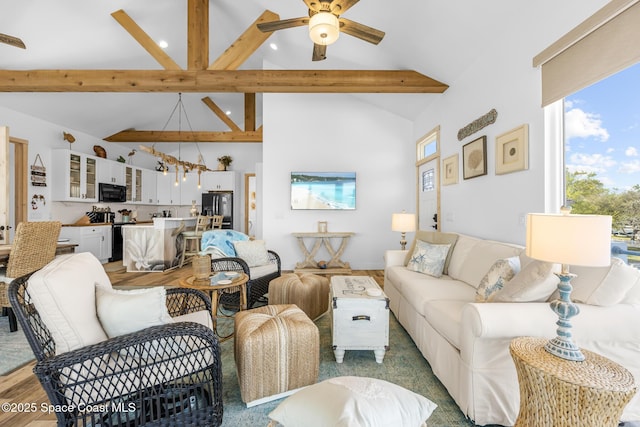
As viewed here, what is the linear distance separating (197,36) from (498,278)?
14.2ft

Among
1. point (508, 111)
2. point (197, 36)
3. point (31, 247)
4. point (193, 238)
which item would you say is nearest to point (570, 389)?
point (508, 111)

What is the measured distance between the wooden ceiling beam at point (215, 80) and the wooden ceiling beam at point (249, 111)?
125 inches

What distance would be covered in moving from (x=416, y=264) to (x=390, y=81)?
241 cm

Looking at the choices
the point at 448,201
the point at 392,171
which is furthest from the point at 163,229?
the point at 448,201

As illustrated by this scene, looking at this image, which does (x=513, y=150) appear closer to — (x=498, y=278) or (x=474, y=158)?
(x=474, y=158)

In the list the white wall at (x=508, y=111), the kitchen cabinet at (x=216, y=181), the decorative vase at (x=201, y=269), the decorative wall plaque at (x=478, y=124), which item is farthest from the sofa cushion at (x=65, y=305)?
the kitchen cabinet at (x=216, y=181)

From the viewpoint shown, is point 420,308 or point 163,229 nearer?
point 420,308

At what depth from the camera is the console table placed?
484 centimetres

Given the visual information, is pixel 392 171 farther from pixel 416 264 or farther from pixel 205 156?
pixel 205 156

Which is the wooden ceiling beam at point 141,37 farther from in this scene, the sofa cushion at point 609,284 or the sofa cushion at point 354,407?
the sofa cushion at point 609,284

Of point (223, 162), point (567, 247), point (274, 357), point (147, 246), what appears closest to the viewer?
point (567, 247)

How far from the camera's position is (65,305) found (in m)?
1.18

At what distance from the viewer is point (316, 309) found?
2803 millimetres

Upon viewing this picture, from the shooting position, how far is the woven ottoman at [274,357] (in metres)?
1.61
